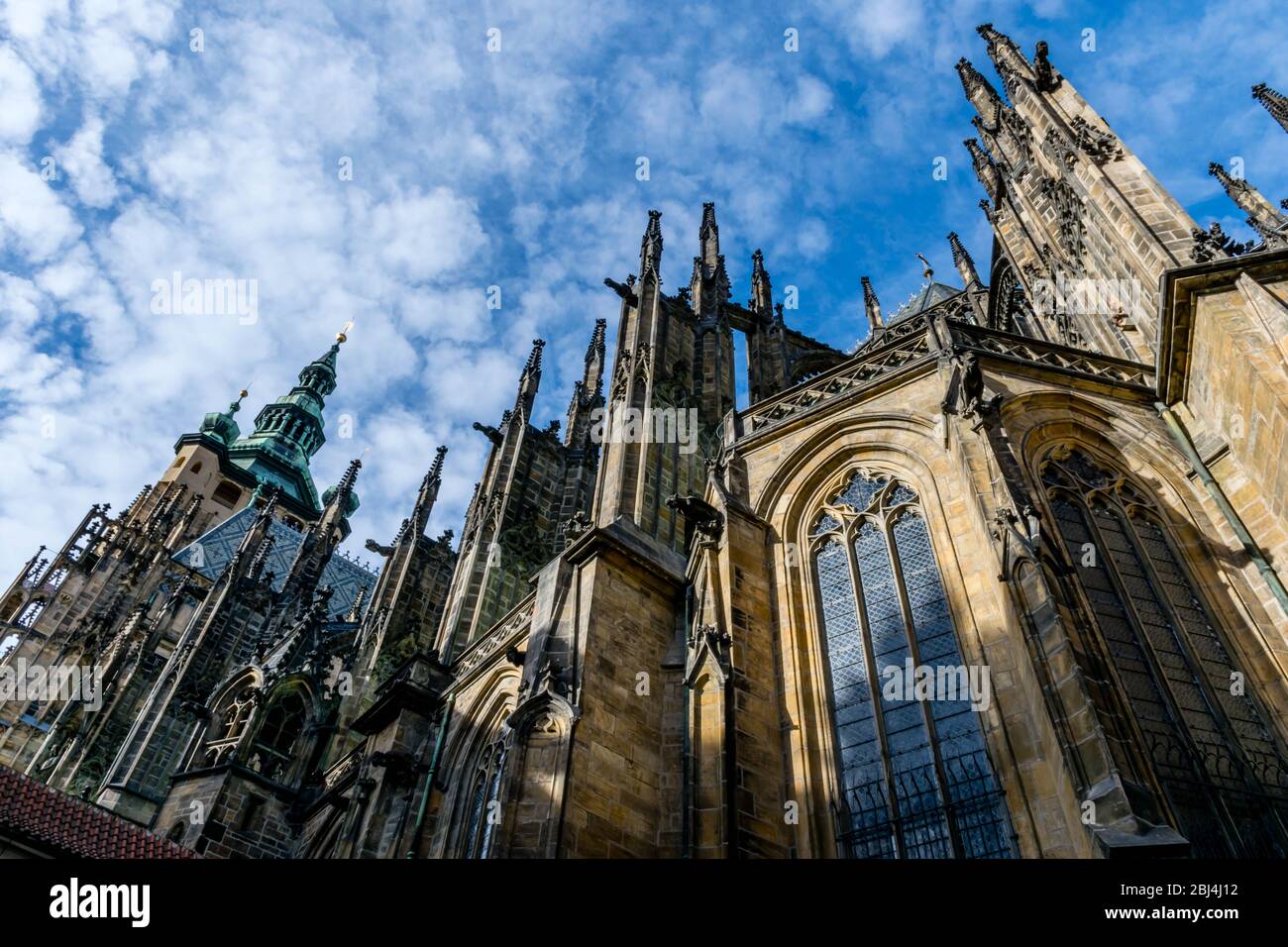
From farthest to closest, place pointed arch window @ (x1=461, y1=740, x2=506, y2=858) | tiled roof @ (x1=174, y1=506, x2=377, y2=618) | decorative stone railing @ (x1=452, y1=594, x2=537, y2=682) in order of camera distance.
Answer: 1. tiled roof @ (x1=174, y1=506, x2=377, y2=618)
2. decorative stone railing @ (x1=452, y1=594, x2=537, y2=682)
3. pointed arch window @ (x1=461, y1=740, x2=506, y2=858)

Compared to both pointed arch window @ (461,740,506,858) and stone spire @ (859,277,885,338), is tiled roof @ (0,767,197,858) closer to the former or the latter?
pointed arch window @ (461,740,506,858)

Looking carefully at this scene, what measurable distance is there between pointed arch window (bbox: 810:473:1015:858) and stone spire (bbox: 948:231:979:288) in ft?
A: 49.8

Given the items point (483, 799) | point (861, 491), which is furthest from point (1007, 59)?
point (483, 799)

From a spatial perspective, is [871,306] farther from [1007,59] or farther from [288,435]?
[288,435]

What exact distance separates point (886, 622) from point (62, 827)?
10.5 meters

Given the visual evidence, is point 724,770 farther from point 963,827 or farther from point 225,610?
point 225,610

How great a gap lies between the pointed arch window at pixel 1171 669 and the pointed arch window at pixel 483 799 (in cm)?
746

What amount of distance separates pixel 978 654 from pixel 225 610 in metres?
19.7

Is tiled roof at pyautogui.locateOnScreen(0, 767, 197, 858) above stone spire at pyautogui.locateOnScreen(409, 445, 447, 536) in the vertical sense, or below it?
below

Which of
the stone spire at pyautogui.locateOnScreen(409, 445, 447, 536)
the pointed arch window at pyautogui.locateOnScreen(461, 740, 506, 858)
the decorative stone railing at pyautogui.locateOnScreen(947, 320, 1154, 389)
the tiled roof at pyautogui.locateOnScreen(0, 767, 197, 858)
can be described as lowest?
the tiled roof at pyautogui.locateOnScreen(0, 767, 197, 858)

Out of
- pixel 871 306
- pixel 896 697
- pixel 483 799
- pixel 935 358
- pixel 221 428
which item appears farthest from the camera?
pixel 221 428

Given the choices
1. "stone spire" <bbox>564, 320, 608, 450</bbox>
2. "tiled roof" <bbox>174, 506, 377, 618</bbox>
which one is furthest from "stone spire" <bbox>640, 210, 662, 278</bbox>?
"tiled roof" <bbox>174, 506, 377, 618</bbox>

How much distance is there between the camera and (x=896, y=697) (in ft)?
31.1

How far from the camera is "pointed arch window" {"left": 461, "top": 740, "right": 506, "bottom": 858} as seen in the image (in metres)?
12.3
